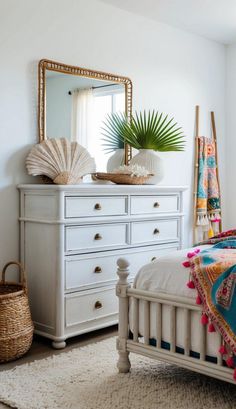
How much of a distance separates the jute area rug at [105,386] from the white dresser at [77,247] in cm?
39

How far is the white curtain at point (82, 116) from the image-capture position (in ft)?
13.1

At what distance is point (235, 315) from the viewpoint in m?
2.40

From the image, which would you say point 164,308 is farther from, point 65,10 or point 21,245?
point 65,10

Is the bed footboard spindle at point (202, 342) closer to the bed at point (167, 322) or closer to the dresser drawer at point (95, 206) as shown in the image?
the bed at point (167, 322)

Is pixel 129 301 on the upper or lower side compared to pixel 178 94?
lower

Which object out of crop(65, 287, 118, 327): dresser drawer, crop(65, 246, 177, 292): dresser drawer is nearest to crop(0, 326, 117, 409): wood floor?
crop(65, 287, 118, 327): dresser drawer

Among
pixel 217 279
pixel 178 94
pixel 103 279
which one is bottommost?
pixel 103 279

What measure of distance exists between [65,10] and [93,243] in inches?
68.7

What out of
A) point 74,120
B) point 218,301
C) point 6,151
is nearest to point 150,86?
point 74,120

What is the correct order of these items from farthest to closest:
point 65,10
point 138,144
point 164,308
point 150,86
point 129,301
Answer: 1. point 150,86
2. point 138,144
3. point 65,10
4. point 129,301
5. point 164,308

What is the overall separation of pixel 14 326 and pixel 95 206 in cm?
95

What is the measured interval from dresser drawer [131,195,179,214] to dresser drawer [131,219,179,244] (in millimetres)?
86

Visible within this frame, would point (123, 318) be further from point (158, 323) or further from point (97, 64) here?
point (97, 64)

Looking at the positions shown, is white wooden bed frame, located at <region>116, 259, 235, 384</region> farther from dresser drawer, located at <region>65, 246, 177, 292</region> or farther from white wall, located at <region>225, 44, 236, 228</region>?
white wall, located at <region>225, 44, 236, 228</region>
